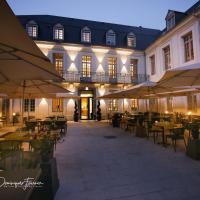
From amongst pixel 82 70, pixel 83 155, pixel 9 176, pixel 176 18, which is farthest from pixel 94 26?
pixel 9 176

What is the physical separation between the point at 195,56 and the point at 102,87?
9050 millimetres

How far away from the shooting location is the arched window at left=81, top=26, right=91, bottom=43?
58.6ft

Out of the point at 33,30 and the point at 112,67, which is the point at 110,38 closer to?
the point at 112,67

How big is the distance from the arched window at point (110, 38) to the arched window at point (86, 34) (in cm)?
202

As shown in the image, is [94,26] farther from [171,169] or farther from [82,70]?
[171,169]

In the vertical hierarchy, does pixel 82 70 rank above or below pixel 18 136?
above

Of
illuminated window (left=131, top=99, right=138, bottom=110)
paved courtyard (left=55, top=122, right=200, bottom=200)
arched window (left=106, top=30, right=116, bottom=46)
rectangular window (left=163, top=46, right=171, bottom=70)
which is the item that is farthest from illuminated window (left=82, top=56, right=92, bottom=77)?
paved courtyard (left=55, top=122, right=200, bottom=200)

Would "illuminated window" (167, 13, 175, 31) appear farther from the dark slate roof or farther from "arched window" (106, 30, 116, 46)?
"arched window" (106, 30, 116, 46)

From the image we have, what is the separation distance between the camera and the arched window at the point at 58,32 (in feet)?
56.0

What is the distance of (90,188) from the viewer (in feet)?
10.4

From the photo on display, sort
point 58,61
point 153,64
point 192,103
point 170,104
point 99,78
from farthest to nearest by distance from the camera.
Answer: point 153,64
point 99,78
point 58,61
point 170,104
point 192,103

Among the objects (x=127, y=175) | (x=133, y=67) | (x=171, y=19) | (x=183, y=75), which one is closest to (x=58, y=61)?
(x=133, y=67)

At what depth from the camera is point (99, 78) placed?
691 inches

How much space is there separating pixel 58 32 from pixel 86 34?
290 centimetres
